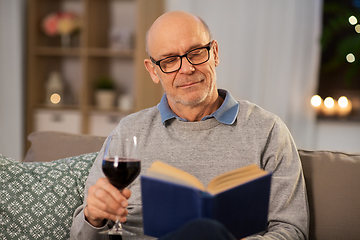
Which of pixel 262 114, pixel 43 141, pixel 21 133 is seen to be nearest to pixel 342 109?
pixel 262 114

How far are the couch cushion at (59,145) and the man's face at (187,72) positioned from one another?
1.61 feet

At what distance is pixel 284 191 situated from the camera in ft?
4.10

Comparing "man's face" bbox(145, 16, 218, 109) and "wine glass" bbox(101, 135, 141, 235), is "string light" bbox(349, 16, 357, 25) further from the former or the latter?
"wine glass" bbox(101, 135, 141, 235)

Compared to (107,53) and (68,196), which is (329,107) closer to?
(107,53)

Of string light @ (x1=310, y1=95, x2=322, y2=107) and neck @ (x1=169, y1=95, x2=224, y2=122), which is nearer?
neck @ (x1=169, y1=95, x2=224, y2=122)

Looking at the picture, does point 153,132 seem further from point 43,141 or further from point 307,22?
point 307,22

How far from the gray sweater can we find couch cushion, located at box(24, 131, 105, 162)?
35cm

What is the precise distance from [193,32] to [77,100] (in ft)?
9.48

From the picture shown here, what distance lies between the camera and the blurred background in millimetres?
3576

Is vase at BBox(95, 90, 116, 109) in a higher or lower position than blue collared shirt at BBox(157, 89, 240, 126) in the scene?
lower

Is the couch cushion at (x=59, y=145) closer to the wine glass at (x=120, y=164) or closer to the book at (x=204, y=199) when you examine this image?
the wine glass at (x=120, y=164)

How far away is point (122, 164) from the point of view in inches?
38.7

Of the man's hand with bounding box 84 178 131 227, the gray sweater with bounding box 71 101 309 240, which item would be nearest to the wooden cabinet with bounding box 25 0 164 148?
the gray sweater with bounding box 71 101 309 240

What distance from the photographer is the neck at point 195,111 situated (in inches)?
59.4
